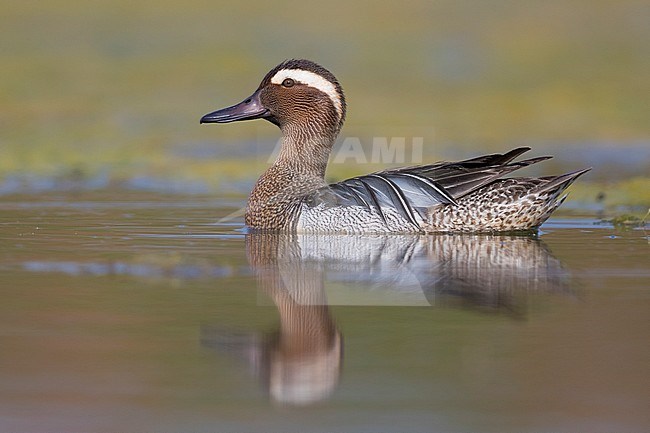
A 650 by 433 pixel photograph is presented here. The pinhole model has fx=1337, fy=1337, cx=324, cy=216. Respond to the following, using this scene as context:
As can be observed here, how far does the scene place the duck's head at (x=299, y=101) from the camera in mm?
9922

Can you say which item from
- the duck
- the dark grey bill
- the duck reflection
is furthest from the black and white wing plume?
the dark grey bill

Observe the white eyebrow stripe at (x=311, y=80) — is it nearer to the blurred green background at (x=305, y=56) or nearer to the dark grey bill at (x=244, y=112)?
the dark grey bill at (x=244, y=112)

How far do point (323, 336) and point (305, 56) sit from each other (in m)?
17.1

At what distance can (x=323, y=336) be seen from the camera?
5.17 m

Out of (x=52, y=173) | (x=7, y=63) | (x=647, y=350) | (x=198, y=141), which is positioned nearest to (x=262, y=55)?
(x=7, y=63)

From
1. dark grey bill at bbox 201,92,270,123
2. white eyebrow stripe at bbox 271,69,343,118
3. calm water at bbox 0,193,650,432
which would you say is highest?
white eyebrow stripe at bbox 271,69,343,118

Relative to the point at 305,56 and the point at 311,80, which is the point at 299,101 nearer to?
the point at 311,80

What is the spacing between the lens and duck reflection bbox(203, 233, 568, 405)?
4.71 meters

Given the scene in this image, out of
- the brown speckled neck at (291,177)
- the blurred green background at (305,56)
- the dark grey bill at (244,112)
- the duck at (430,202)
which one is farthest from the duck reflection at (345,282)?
the blurred green background at (305,56)

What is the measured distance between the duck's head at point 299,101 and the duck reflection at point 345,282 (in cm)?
138

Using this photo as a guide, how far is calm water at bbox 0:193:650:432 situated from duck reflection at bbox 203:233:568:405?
0.5 inches

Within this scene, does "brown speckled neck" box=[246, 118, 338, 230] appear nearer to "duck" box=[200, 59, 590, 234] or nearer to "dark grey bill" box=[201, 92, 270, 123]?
"duck" box=[200, 59, 590, 234]

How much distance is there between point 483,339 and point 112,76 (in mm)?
17286

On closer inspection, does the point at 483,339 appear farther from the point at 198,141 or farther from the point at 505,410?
the point at 198,141
